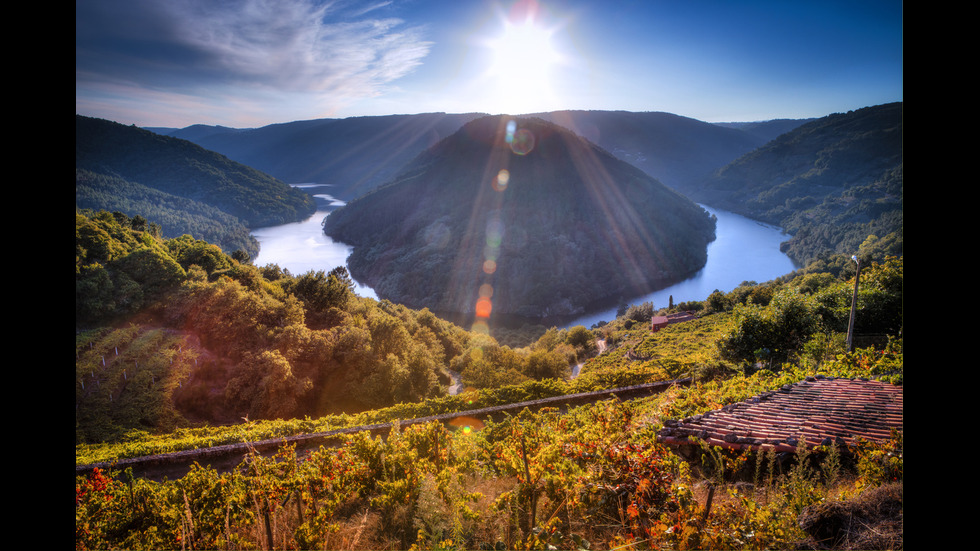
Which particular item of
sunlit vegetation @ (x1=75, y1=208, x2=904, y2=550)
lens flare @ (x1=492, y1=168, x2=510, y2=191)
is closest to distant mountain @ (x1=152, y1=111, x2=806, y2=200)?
lens flare @ (x1=492, y1=168, x2=510, y2=191)

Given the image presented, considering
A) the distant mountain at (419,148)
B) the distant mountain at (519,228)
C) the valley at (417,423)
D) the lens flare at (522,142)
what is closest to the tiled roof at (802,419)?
the valley at (417,423)

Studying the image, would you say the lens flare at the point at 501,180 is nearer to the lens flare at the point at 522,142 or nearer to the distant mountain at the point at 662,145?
the lens flare at the point at 522,142

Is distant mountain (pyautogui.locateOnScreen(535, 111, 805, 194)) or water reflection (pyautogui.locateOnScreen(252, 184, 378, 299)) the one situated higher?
distant mountain (pyautogui.locateOnScreen(535, 111, 805, 194))

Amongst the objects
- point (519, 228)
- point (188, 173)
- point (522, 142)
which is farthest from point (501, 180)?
point (188, 173)

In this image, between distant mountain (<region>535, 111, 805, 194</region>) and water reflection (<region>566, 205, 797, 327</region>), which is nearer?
water reflection (<region>566, 205, 797, 327</region>)

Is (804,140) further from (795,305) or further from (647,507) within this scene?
(647,507)

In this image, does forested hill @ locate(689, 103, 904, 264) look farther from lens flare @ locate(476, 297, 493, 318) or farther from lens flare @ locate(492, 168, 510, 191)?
lens flare @ locate(476, 297, 493, 318)
